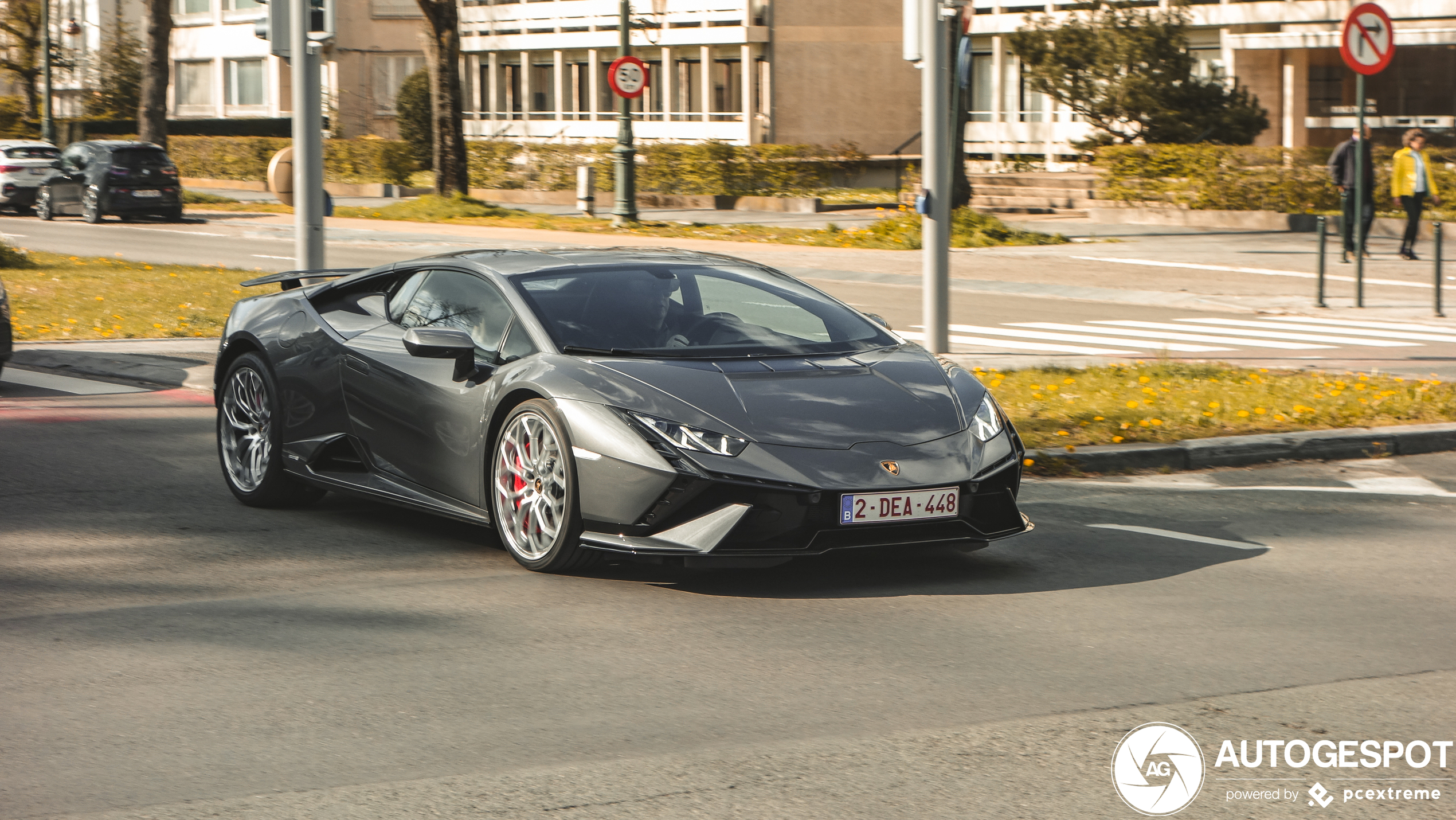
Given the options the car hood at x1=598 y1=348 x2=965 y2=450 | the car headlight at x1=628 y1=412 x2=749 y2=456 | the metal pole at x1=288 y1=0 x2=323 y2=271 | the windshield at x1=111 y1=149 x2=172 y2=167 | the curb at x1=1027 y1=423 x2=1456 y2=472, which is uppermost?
the windshield at x1=111 y1=149 x2=172 y2=167

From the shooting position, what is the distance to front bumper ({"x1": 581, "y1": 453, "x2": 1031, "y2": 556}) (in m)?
6.30

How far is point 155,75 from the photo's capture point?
42.2 m

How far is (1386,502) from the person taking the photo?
8.74 metres

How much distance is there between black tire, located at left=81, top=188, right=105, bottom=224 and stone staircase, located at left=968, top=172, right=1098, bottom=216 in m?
17.9

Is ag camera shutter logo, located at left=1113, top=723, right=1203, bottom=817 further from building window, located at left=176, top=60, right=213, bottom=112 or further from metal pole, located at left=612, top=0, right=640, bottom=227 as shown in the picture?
building window, located at left=176, top=60, right=213, bottom=112

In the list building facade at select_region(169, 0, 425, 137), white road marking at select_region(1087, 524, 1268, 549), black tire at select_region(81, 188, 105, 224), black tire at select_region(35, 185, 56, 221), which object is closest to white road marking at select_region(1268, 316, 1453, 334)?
white road marking at select_region(1087, 524, 1268, 549)

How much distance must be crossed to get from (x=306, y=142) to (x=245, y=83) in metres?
62.9

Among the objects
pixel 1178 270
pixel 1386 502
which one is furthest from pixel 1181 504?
pixel 1178 270

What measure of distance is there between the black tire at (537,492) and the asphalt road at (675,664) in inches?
5.2

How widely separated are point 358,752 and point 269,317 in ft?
14.3

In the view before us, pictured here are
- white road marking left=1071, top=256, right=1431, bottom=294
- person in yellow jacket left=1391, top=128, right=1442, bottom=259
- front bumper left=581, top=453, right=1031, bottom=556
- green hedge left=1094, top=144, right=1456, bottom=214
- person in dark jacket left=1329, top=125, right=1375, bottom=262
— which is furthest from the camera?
green hedge left=1094, top=144, right=1456, bottom=214

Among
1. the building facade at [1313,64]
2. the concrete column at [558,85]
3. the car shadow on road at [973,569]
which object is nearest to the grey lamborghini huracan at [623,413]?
the car shadow on road at [973,569]

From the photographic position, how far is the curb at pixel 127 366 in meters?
12.9

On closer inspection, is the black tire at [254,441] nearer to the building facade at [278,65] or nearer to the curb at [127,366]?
the curb at [127,366]
